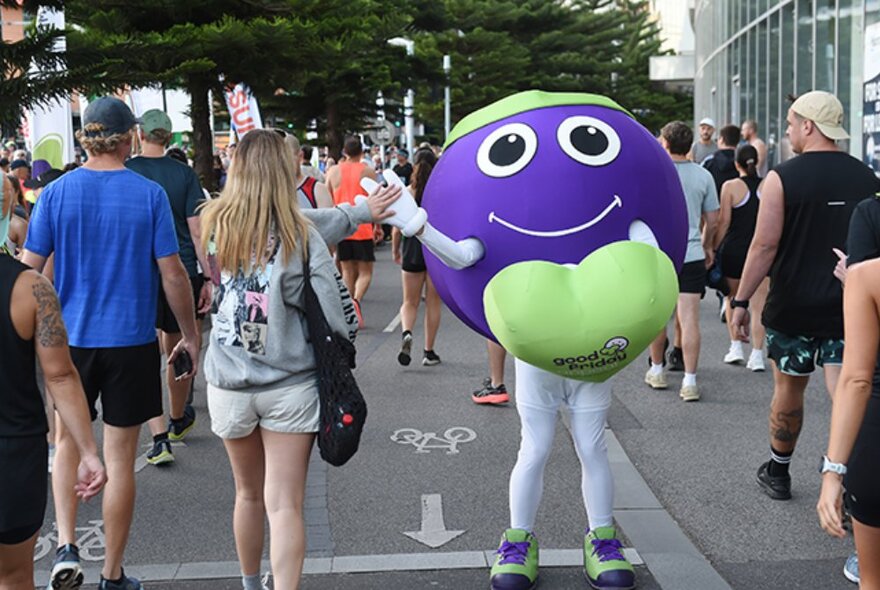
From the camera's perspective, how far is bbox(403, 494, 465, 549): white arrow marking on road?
5133mm

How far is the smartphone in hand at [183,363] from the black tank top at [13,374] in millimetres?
1637

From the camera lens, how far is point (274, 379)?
154 inches

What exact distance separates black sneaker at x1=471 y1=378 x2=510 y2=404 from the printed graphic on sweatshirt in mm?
4269

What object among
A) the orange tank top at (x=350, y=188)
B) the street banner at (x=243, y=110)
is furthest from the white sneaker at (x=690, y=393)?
the street banner at (x=243, y=110)

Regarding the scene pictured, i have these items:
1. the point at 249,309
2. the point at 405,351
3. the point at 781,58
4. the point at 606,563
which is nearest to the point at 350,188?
the point at 405,351

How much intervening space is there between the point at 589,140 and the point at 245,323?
58.7 inches

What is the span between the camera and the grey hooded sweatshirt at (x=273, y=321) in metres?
3.91

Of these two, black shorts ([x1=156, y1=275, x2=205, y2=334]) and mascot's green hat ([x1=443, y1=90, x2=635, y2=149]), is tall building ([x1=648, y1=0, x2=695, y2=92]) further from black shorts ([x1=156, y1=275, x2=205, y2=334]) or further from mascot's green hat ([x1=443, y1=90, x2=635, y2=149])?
mascot's green hat ([x1=443, y1=90, x2=635, y2=149])

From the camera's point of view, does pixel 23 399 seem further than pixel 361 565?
No

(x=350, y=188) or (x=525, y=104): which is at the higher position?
(x=525, y=104)

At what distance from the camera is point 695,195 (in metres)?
8.09

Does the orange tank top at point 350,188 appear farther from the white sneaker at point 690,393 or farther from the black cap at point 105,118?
the black cap at point 105,118

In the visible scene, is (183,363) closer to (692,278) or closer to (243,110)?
(692,278)

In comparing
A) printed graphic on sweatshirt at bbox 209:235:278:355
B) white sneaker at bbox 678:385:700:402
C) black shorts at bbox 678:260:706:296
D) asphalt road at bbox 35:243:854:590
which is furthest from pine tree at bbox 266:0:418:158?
printed graphic on sweatshirt at bbox 209:235:278:355
